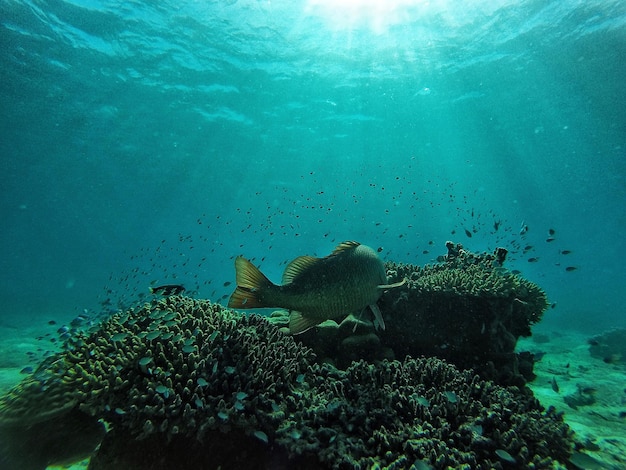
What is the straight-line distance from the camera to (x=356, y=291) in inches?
168

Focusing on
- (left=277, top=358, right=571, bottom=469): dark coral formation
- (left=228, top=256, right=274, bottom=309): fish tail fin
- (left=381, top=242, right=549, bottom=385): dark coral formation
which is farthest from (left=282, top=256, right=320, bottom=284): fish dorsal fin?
(left=381, top=242, right=549, bottom=385): dark coral formation

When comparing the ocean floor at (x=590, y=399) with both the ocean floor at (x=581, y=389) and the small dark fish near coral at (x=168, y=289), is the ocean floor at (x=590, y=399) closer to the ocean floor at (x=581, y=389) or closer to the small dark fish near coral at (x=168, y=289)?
the ocean floor at (x=581, y=389)

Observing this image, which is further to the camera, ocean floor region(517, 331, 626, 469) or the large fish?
ocean floor region(517, 331, 626, 469)

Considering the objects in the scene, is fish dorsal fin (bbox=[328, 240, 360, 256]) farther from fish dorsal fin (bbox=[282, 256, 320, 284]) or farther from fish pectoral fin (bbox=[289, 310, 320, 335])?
fish pectoral fin (bbox=[289, 310, 320, 335])

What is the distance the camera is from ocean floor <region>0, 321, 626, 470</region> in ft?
15.7

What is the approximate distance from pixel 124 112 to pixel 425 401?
3856 cm

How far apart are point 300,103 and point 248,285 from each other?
33.3 meters

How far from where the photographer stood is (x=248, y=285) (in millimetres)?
3957

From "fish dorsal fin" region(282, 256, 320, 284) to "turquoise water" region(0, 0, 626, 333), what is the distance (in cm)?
622

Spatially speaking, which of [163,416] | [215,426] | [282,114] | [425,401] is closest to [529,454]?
[425,401]

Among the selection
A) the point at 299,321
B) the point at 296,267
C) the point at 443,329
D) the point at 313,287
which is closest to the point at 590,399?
the point at 443,329

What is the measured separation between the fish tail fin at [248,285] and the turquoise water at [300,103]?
6.29 m

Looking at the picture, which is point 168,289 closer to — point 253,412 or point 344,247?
point 253,412

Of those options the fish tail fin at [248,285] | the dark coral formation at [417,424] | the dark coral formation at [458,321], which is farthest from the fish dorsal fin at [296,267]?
the dark coral formation at [458,321]
